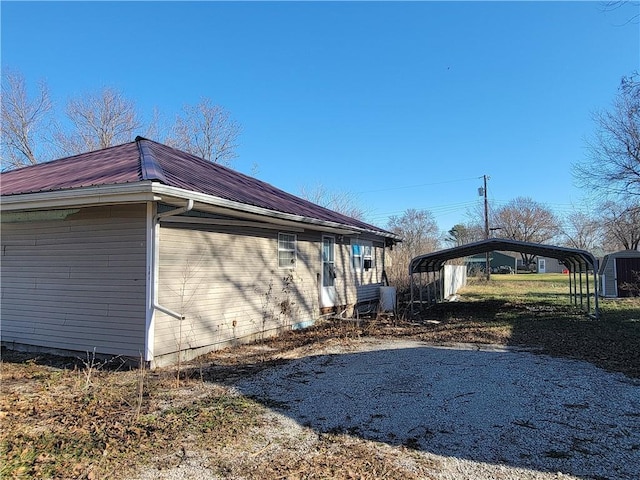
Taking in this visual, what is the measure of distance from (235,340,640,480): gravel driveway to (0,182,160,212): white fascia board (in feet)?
9.09

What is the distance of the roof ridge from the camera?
18.3 feet

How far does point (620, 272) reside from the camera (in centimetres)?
1878

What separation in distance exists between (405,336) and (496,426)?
517 cm

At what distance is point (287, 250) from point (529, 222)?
4915 cm

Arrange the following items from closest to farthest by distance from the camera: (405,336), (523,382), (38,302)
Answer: (523,382) < (38,302) < (405,336)

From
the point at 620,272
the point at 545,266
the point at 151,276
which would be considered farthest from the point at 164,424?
the point at 545,266

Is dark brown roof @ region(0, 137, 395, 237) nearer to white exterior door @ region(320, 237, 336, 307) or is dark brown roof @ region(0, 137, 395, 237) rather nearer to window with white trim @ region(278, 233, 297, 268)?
window with white trim @ region(278, 233, 297, 268)

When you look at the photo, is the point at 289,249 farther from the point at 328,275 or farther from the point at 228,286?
the point at 228,286

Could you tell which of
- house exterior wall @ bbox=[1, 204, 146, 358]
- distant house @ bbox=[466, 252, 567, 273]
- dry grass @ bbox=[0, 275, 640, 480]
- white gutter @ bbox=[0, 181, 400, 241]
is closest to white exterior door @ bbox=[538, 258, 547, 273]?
distant house @ bbox=[466, 252, 567, 273]

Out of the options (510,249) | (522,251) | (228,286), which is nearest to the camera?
(228,286)

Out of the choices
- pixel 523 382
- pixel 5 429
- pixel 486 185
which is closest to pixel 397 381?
pixel 523 382

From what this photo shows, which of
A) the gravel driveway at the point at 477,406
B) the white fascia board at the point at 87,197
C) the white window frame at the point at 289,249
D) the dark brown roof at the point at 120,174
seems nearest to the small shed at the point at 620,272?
the gravel driveway at the point at 477,406

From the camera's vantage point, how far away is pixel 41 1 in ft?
30.8

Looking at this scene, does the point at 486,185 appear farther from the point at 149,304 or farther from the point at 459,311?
the point at 149,304
